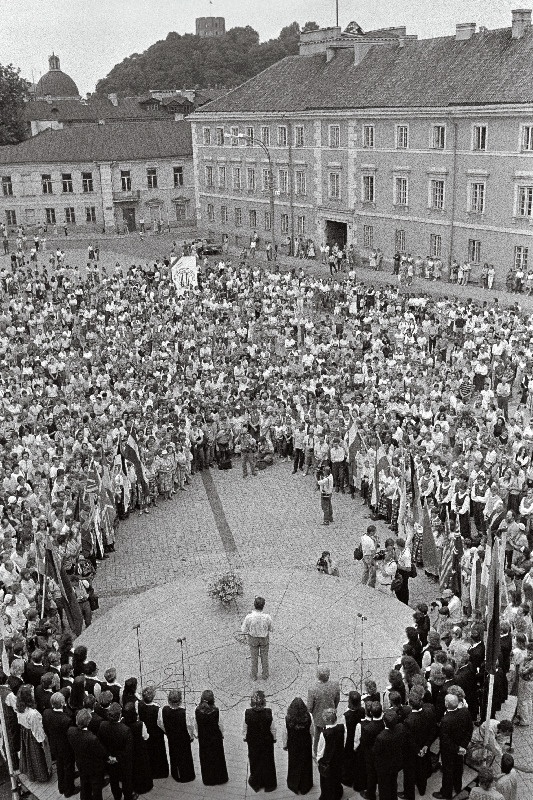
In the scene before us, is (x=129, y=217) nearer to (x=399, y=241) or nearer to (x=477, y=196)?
(x=399, y=241)

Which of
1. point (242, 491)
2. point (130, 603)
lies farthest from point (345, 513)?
point (130, 603)

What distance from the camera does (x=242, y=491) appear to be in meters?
22.6

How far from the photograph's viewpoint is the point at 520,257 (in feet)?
133

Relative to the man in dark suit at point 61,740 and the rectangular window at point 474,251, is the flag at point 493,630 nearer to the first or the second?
the man in dark suit at point 61,740

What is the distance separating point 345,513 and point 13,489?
786cm

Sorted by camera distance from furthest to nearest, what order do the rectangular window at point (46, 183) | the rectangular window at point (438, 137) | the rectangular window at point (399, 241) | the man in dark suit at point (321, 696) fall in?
the rectangular window at point (46, 183) → the rectangular window at point (399, 241) → the rectangular window at point (438, 137) → the man in dark suit at point (321, 696)

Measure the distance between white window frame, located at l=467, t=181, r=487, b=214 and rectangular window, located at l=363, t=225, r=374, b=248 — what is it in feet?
25.1

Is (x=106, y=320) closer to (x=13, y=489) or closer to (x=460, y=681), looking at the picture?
(x=13, y=489)

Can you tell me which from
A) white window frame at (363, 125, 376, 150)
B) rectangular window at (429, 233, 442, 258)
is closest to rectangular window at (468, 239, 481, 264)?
rectangular window at (429, 233, 442, 258)

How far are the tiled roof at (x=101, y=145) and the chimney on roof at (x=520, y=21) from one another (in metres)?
32.7

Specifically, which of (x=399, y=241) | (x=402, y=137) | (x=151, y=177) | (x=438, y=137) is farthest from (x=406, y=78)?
(x=151, y=177)

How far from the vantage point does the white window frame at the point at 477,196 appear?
41.8 metres

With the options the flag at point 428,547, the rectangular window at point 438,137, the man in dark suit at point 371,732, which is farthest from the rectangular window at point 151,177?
the man in dark suit at point 371,732

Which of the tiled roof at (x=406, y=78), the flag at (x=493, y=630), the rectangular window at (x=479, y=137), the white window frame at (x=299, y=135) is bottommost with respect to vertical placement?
the flag at (x=493, y=630)
